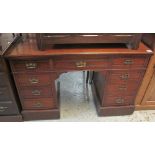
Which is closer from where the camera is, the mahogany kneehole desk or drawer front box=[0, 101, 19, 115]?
the mahogany kneehole desk

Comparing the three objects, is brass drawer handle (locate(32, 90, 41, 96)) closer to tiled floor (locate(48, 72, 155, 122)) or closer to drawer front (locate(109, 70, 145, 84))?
tiled floor (locate(48, 72, 155, 122))

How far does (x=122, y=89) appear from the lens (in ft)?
4.88

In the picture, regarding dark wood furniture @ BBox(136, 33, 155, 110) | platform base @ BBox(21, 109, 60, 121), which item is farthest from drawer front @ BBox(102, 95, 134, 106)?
platform base @ BBox(21, 109, 60, 121)

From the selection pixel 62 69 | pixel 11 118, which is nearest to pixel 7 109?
pixel 11 118

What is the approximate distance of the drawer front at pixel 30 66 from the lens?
122cm

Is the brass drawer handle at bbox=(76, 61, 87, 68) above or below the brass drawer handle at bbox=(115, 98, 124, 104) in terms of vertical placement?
above

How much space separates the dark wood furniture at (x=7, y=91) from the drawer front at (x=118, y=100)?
85cm

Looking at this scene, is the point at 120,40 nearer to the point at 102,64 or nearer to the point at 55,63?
the point at 102,64

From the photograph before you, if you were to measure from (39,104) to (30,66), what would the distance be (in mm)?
437

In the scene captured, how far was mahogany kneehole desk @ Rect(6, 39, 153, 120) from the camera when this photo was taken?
1.22m

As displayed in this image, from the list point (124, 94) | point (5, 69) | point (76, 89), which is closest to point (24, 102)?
point (5, 69)

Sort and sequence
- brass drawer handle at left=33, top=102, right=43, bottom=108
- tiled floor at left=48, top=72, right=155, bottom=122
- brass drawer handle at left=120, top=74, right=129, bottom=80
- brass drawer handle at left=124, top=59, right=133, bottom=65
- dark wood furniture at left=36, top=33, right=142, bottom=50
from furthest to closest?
tiled floor at left=48, top=72, right=155, bottom=122
brass drawer handle at left=33, top=102, right=43, bottom=108
brass drawer handle at left=120, top=74, right=129, bottom=80
brass drawer handle at left=124, top=59, right=133, bottom=65
dark wood furniture at left=36, top=33, right=142, bottom=50

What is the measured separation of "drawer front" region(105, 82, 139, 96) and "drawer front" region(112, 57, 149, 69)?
0.66 feet

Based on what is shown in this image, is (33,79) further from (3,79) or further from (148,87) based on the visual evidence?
(148,87)
